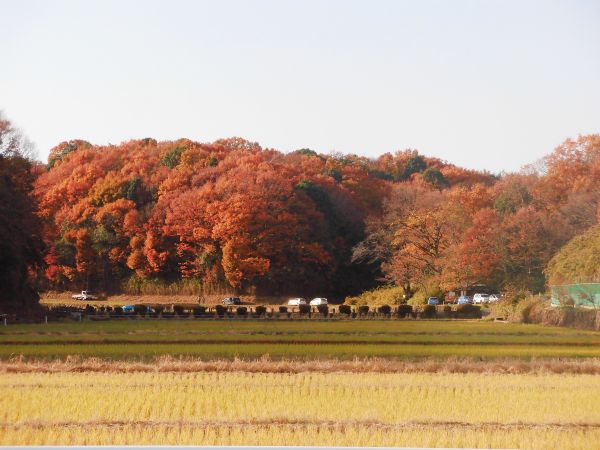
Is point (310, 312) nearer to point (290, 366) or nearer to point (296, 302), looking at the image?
point (296, 302)

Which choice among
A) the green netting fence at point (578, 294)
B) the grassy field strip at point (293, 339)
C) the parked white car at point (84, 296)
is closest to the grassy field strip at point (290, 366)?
the grassy field strip at point (293, 339)

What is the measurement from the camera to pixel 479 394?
1739 centimetres

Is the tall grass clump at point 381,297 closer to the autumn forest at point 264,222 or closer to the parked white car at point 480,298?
the autumn forest at point 264,222

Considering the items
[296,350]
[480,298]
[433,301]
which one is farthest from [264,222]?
[296,350]

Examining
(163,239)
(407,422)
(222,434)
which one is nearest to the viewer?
(222,434)

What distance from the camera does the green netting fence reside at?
41.5 m

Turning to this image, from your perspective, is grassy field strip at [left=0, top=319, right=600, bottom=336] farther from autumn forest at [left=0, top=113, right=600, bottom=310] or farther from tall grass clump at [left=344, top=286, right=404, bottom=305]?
tall grass clump at [left=344, top=286, right=404, bottom=305]

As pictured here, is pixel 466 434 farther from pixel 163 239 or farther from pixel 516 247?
pixel 163 239

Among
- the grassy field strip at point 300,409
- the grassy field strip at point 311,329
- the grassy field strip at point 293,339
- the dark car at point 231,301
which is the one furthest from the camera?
the dark car at point 231,301

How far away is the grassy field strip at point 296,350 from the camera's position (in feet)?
82.3

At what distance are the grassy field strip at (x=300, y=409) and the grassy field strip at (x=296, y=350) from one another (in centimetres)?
479

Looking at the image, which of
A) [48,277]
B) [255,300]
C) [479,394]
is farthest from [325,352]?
[48,277]

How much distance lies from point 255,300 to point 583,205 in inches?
866

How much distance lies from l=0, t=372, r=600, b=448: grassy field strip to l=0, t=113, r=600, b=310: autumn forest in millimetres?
36782
